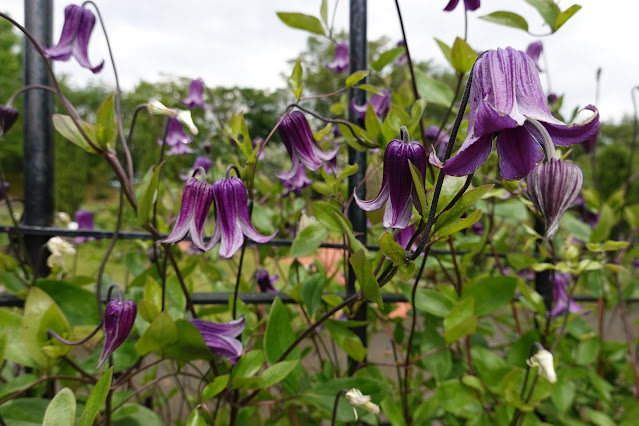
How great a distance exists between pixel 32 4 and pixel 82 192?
8370 millimetres

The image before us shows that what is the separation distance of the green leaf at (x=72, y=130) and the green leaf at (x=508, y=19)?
51 cm

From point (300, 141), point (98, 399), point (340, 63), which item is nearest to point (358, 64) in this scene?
point (300, 141)

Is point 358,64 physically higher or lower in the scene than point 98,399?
→ higher

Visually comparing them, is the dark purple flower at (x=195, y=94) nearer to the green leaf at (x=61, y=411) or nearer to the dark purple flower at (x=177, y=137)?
the dark purple flower at (x=177, y=137)

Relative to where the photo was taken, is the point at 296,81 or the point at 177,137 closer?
the point at 296,81

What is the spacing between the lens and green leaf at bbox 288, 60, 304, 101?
50 centimetres

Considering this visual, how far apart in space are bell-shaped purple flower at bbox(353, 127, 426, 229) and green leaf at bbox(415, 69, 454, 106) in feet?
1.06

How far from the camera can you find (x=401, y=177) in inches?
13.8

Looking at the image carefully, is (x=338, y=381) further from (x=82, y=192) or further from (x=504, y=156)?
(x=82, y=192)

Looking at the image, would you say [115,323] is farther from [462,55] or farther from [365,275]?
[462,55]

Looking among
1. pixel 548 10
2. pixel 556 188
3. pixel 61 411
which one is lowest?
pixel 61 411

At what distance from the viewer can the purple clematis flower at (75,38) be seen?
60 cm

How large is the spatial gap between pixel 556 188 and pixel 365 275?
18cm

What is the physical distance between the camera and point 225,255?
0.42 meters
